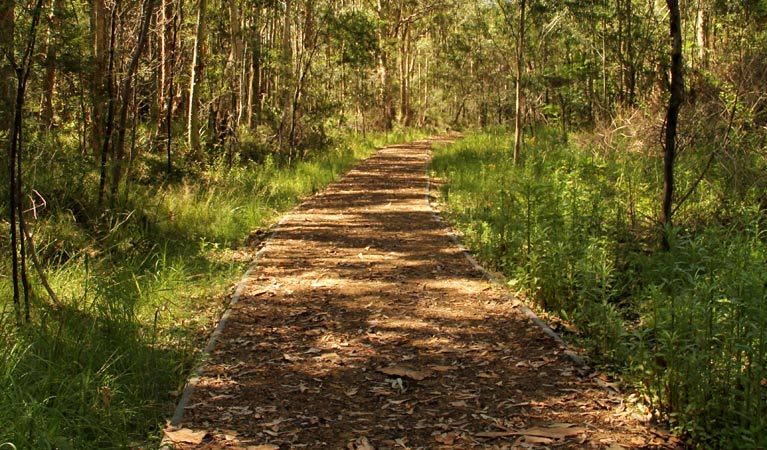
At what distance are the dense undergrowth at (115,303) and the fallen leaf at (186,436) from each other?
112 millimetres

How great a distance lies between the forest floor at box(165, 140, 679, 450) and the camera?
14.5ft

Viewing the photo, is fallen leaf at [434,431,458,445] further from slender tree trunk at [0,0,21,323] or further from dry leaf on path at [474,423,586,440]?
slender tree trunk at [0,0,21,323]

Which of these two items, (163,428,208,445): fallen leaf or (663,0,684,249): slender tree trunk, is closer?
(163,428,208,445): fallen leaf

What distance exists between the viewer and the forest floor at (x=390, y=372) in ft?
14.5

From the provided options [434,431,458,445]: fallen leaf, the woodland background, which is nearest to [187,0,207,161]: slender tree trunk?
the woodland background

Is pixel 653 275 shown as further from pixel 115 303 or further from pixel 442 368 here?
pixel 115 303

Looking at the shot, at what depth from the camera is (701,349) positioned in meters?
4.34

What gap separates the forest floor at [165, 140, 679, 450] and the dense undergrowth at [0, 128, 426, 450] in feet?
1.05

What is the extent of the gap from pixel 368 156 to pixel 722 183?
17740mm

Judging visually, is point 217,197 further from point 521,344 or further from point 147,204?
point 521,344

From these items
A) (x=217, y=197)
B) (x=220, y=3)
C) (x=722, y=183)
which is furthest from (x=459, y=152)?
(x=722, y=183)

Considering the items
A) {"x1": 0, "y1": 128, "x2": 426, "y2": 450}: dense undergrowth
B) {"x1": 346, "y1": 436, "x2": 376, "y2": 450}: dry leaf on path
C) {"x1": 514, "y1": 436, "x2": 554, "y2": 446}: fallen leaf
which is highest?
{"x1": 0, "y1": 128, "x2": 426, "y2": 450}: dense undergrowth

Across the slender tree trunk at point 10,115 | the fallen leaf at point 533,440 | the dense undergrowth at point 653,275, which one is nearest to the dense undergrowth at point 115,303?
the slender tree trunk at point 10,115

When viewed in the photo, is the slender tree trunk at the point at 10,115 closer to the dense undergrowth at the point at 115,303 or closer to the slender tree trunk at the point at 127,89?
the dense undergrowth at the point at 115,303
